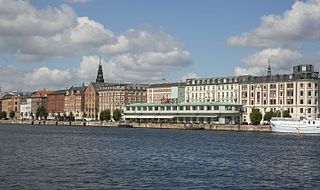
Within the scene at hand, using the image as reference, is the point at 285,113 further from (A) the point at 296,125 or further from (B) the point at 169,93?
(B) the point at 169,93

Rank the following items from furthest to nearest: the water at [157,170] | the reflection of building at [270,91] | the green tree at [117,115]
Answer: the green tree at [117,115] → the reflection of building at [270,91] → the water at [157,170]

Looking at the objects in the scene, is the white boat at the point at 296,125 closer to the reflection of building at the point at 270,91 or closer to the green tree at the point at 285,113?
the green tree at the point at 285,113

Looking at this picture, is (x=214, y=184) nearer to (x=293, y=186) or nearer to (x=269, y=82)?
(x=293, y=186)

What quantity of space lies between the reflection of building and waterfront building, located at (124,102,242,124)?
484 centimetres

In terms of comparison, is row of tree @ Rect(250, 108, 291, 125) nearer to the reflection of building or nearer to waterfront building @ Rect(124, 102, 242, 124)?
the reflection of building

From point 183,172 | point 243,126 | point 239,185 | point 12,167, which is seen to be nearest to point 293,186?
point 239,185

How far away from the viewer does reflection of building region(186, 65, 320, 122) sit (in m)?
142

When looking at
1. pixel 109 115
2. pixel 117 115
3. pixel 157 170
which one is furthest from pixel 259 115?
pixel 157 170

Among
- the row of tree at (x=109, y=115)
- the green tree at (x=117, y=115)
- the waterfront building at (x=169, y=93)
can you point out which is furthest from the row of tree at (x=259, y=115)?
the row of tree at (x=109, y=115)

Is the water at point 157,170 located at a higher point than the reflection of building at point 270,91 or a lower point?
lower

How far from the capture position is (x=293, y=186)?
37.4m

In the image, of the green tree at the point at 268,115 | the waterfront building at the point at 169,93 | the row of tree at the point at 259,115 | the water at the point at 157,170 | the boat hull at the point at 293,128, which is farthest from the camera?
the waterfront building at the point at 169,93

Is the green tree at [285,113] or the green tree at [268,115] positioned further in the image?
the green tree at [268,115]

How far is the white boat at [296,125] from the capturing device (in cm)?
11788
